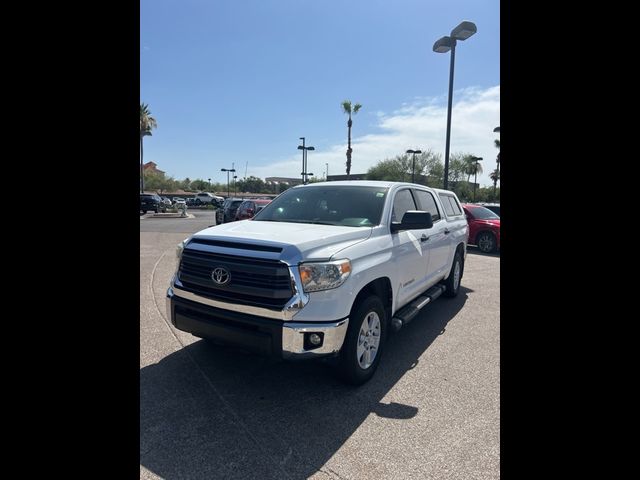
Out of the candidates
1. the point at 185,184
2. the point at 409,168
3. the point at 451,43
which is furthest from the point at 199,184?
the point at 451,43

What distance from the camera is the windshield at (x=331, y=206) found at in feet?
13.4

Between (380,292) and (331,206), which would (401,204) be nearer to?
(331,206)

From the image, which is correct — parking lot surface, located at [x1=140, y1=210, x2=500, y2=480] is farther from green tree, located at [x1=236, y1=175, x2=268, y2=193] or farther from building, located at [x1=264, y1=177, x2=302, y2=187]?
green tree, located at [x1=236, y1=175, x2=268, y2=193]

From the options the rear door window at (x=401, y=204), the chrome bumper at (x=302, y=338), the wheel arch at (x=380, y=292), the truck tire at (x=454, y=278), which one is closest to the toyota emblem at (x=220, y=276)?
the chrome bumper at (x=302, y=338)

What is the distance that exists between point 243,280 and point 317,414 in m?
1.19

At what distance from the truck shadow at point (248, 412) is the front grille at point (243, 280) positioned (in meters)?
0.83

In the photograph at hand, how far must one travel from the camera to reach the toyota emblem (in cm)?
311

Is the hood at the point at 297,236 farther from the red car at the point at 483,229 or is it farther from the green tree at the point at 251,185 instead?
the green tree at the point at 251,185

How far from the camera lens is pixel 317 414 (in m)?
2.94

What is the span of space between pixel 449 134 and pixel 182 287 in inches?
463
